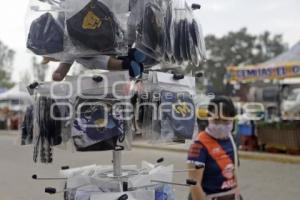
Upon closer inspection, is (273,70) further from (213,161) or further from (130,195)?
(130,195)

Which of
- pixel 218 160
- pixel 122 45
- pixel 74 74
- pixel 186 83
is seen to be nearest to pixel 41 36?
pixel 74 74

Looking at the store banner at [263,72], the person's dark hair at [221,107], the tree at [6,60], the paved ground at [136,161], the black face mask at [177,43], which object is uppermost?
the tree at [6,60]

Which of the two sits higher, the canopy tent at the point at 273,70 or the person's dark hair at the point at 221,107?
the canopy tent at the point at 273,70

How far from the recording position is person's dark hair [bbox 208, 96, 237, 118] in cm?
329

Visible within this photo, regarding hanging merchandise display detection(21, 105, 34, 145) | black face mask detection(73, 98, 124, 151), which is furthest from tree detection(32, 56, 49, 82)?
black face mask detection(73, 98, 124, 151)

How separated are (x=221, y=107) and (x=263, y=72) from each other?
388 inches

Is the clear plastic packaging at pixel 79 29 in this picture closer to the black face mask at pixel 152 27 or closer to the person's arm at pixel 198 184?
the black face mask at pixel 152 27

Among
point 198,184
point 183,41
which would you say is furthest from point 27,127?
point 198,184

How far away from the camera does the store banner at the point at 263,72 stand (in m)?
12.2

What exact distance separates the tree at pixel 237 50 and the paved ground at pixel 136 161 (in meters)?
47.3

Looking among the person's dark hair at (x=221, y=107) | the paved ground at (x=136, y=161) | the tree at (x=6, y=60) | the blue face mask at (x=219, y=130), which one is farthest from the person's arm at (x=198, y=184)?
the tree at (x=6, y=60)

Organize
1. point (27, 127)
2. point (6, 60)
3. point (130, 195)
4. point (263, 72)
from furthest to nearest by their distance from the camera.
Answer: point (6, 60) → point (263, 72) → point (27, 127) → point (130, 195)

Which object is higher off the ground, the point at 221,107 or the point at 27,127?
the point at 221,107

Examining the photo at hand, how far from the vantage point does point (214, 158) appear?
10.8 feet
